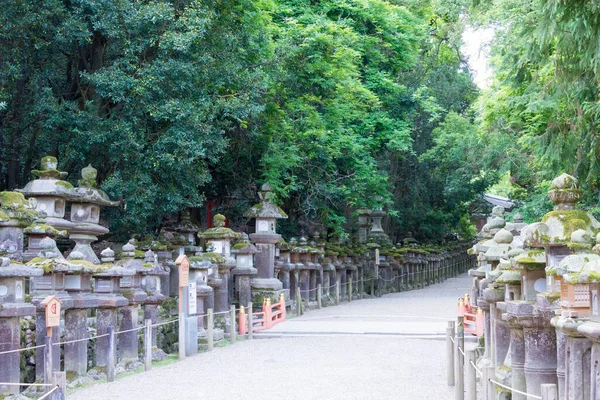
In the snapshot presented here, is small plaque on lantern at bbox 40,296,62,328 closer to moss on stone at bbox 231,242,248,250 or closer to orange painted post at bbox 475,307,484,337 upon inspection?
orange painted post at bbox 475,307,484,337

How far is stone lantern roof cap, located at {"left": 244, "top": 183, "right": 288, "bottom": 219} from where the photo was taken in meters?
24.4

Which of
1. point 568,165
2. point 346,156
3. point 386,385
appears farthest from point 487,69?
point 386,385

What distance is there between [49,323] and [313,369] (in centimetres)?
513

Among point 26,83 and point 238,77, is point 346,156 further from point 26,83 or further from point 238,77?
point 26,83

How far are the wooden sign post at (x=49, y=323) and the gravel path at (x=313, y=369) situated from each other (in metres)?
0.98

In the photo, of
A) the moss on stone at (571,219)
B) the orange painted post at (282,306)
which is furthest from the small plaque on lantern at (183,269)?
the moss on stone at (571,219)

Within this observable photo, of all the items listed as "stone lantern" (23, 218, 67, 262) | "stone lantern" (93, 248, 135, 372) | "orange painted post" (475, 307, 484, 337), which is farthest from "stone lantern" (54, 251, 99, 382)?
"orange painted post" (475, 307, 484, 337)

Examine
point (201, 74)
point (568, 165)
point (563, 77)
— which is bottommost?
point (568, 165)

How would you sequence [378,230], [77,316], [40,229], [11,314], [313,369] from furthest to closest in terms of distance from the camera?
[378,230]
[40,229]
[313,369]
[77,316]
[11,314]

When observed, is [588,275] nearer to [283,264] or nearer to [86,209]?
[86,209]

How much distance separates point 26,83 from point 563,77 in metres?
13.1

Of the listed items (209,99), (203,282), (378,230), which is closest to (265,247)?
(209,99)

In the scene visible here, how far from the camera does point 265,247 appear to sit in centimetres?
2408

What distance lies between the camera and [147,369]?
48.3 feet
